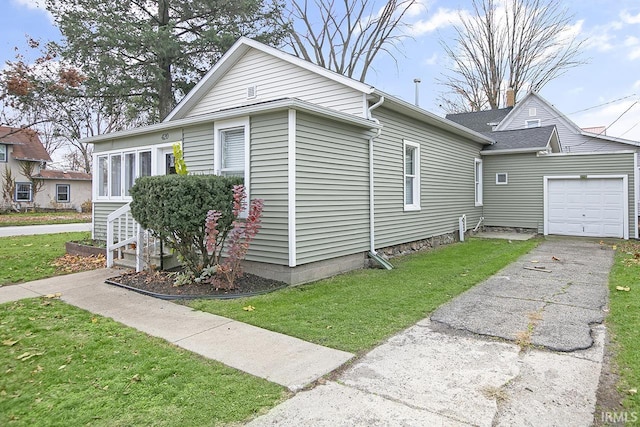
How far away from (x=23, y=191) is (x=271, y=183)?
27.8 meters

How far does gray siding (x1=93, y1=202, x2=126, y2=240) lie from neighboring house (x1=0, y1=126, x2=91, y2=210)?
19284 mm

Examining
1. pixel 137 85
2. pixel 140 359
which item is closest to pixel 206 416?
pixel 140 359

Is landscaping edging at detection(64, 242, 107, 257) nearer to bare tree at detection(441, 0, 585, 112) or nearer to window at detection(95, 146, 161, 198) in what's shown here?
window at detection(95, 146, 161, 198)

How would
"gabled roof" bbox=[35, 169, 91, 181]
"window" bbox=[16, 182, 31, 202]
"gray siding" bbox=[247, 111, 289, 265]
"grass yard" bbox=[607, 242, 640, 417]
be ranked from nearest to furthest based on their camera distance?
"grass yard" bbox=[607, 242, 640, 417] → "gray siding" bbox=[247, 111, 289, 265] → "window" bbox=[16, 182, 31, 202] → "gabled roof" bbox=[35, 169, 91, 181]

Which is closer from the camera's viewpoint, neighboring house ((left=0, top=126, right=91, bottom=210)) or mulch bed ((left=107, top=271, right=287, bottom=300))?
mulch bed ((left=107, top=271, right=287, bottom=300))

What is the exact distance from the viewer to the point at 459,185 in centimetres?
1257

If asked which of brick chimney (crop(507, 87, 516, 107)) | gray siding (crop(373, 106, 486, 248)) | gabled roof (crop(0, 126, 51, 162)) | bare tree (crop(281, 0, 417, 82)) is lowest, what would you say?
gray siding (crop(373, 106, 486, 248))

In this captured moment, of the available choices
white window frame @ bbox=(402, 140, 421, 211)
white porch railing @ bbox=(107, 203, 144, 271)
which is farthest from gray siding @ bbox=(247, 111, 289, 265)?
white window frame @ bbox=(402, 140, 421, 211)

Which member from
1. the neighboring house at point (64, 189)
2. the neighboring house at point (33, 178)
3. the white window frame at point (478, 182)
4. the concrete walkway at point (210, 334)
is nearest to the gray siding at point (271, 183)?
the concrete walkway at point (210, 334)

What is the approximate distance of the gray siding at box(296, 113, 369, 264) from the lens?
6574mm

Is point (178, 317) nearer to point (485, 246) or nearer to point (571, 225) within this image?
point (485, 246)

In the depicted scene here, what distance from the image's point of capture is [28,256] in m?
9.23

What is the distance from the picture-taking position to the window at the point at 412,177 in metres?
9.93

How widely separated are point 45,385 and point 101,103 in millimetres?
17068
